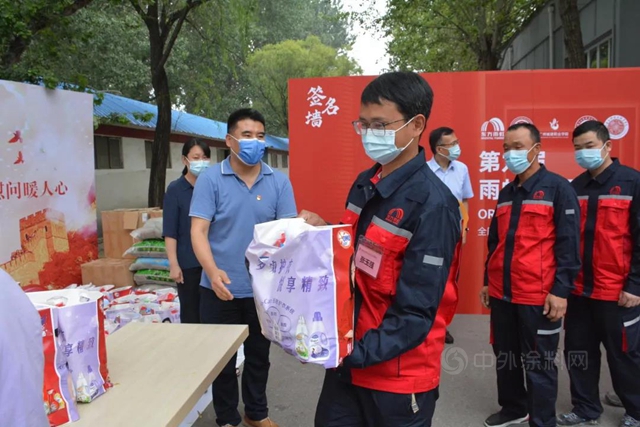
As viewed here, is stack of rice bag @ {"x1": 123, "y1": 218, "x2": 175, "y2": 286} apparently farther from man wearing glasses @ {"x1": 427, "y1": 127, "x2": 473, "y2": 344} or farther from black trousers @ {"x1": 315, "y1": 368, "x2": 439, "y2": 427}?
black trousers @ {"x1": 315, "y1": 368, "x2": 439, "y2": 427}

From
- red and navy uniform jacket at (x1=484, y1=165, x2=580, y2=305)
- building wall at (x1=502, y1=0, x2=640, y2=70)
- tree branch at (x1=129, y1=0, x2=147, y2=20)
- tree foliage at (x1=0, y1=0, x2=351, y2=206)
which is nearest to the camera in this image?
red and navy uniform jacket at (x1=484, y1=165, x2=580, y2=305)

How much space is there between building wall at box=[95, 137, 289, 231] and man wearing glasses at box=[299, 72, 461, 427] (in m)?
10.9

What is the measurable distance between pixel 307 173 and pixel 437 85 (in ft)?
4.94

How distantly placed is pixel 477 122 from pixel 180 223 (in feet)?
9.82

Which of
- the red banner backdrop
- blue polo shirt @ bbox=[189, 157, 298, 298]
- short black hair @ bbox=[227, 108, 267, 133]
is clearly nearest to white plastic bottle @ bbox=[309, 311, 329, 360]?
blue polo shirt @ bbox=[189, 157, 298, 298]

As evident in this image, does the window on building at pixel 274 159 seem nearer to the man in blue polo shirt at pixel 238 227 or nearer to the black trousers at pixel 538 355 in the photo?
the man in blue polo shirt at pixel 238 227

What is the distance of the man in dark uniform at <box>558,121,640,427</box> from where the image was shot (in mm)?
2893

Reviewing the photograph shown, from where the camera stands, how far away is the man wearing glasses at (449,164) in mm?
4230

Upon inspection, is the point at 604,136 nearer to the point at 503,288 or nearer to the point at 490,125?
the point at 503,288

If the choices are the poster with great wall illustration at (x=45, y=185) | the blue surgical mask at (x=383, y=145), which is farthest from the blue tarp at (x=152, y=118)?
the blue surgical mask at (x=383, y=145)

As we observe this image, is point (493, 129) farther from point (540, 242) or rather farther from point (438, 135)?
point (540, 242)

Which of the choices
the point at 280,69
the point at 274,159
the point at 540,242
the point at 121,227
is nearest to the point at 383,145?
the point at 540,242

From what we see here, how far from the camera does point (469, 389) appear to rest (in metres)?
3.56

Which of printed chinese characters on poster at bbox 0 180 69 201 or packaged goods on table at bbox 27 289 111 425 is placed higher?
printed chinese characters on poster at bbox 0 180 69 201
